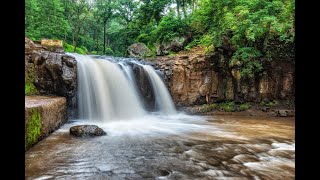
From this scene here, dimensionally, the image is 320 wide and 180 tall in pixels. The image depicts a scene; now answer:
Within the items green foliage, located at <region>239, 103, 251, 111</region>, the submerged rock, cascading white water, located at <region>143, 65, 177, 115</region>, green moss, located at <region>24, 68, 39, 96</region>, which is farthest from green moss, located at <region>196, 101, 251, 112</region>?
green moss, located at <region>24, 68, 39, 96</region>

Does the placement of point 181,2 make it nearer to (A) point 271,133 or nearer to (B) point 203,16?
(B) point 203,16

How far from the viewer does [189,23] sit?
66.5 ft

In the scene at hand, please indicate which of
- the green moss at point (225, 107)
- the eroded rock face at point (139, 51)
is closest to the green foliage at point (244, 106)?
the green moss at point (225, 107)

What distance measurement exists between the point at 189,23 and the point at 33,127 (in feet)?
55.1

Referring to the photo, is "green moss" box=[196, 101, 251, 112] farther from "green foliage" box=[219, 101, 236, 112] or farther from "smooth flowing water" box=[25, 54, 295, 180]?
"smooth flowing water" box=[25, 54, 295, 180]

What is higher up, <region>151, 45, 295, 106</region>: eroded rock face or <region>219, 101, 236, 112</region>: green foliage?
<region>151, 45, 295, 106</region>: eroded rock face

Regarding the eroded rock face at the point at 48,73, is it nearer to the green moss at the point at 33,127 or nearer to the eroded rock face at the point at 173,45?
the green moss at the point at 33,127

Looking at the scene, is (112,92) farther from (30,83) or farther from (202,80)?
(202,80)

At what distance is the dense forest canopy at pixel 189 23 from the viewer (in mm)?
12625

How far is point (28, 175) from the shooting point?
3965mm

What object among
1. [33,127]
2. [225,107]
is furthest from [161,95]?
[33,127]

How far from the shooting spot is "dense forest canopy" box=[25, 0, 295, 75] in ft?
41.4
